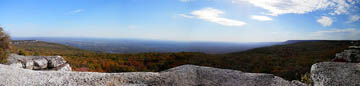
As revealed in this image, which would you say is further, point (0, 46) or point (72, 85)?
point (0, 46)

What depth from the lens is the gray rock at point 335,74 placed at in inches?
154

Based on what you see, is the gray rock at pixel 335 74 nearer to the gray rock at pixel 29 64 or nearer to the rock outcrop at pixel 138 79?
the rock outcrop at pixel 138 79

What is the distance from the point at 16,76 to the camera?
185 inches

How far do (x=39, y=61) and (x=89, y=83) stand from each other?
32.6ft

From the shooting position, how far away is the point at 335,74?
4211 mm

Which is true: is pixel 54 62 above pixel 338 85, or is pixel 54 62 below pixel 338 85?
below

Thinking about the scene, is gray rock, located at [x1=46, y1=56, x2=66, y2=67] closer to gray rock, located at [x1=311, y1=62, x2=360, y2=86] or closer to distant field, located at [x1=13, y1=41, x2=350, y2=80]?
distant field, located at [x1=13, y1=41, x2=350, y2=80]

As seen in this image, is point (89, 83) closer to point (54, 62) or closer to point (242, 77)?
point (242, 77)

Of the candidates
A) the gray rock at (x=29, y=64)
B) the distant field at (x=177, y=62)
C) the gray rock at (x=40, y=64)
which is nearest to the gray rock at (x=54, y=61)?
the gray rock at (x=40, y=64)

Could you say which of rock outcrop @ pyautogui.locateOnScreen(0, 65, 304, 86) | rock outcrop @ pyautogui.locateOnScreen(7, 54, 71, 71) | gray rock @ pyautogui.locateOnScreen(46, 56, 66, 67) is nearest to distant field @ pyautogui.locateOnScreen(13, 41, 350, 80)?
gray rock @ pyautogui.locateOnScreen(46, 56, 66, 67)

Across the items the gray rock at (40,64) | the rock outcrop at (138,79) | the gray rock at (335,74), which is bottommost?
the gray rock at (40,64)

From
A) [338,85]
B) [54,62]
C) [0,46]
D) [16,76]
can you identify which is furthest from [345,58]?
[0,46]

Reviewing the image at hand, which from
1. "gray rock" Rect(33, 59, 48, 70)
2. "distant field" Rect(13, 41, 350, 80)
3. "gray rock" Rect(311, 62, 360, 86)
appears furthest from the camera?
"distant field" Rect(13, 41, 350, 80)

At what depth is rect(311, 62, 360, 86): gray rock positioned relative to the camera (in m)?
3.91
